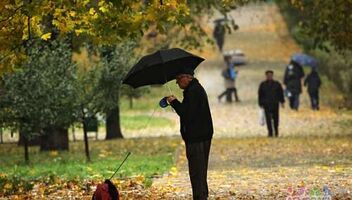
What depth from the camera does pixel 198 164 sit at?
42.8 ft

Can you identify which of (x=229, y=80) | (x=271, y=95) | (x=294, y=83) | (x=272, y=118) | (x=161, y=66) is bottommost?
(x=272, y=118)

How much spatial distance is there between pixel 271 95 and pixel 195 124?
16495 mm

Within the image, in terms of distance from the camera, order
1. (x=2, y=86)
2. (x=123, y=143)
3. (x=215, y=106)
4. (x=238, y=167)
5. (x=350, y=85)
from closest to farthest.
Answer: (x=238, y=167)
(x=2, y=86)
(x=123, y=143)
(x=350, y=85)
(x=215, y=106)

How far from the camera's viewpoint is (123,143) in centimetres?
2967

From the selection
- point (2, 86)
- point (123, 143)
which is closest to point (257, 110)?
point (123, 143)

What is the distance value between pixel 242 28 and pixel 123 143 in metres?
61.9

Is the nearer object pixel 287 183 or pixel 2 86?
pixel 287 183

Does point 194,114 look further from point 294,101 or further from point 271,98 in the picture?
point 294,101

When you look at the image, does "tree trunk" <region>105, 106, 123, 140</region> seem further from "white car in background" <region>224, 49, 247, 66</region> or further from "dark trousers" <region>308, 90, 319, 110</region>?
"white car in background" <region>224, 49, 247, 66</region>

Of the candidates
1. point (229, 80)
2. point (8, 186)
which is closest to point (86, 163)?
point (8, 186)

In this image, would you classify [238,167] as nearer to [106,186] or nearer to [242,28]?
[106,186]


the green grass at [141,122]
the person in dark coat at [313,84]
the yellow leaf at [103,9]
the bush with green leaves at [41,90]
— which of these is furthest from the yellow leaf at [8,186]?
the person in dark coat at [313,84]

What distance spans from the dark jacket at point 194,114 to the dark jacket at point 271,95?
645 inches

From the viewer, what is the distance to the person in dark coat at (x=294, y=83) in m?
41.7
